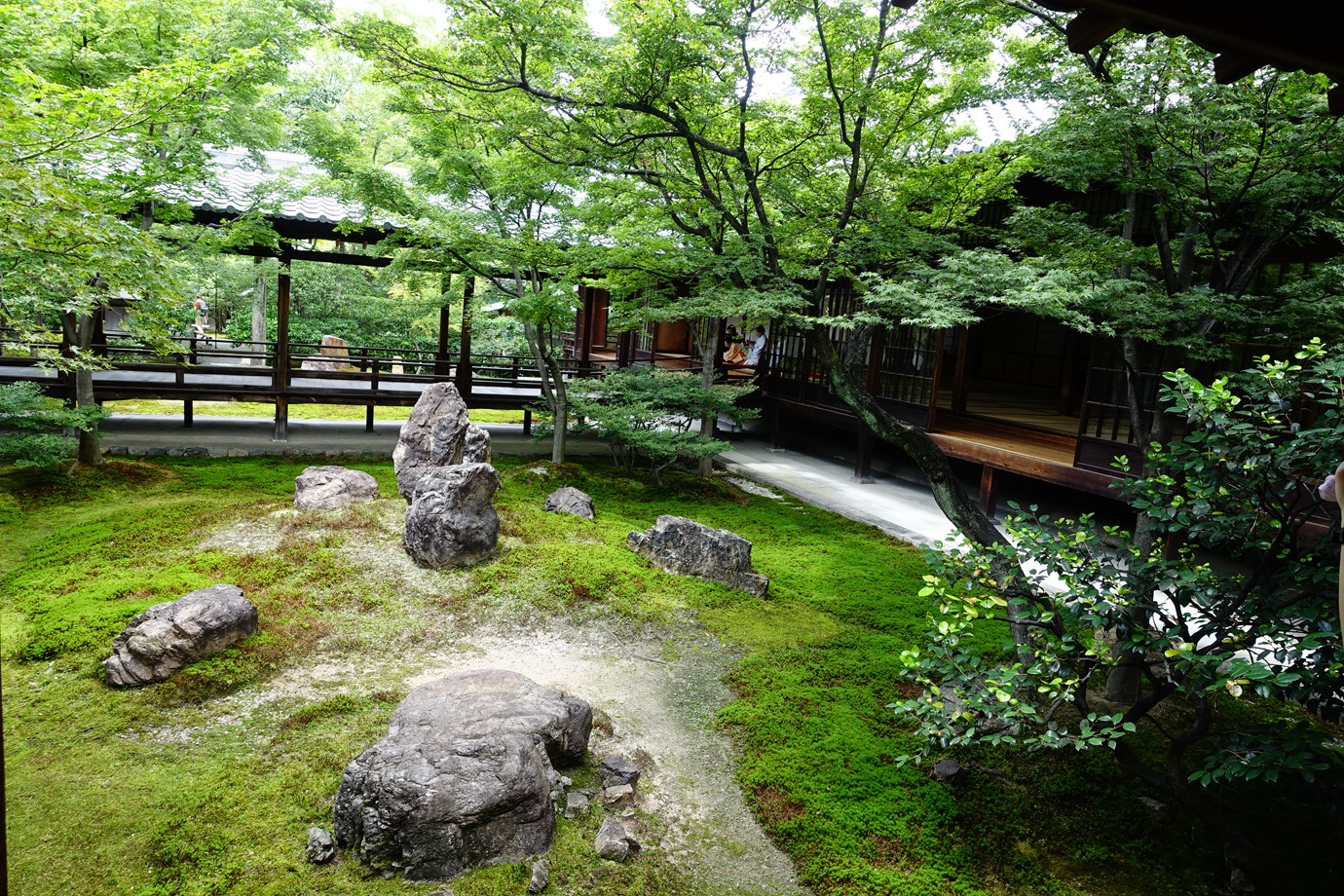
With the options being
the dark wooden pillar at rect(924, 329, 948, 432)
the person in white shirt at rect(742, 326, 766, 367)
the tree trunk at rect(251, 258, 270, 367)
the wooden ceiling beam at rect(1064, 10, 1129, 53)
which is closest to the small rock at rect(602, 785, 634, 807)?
the wooden ceiling beam at rect(1064, 10, 1129, 53)

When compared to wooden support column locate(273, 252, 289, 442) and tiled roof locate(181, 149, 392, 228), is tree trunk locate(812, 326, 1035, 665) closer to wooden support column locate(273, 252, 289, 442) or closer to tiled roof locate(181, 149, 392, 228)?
tiled roof locate(181, 149, 392, 228)

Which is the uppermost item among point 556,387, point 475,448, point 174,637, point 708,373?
point 708,373

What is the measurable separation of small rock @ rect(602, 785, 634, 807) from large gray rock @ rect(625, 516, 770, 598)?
13.1 ft

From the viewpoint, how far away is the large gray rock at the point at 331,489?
10062 mm

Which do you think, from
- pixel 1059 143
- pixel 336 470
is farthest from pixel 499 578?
pixel 1059 143

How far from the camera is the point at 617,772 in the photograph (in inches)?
209

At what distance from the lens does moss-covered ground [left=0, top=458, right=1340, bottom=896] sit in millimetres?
4492

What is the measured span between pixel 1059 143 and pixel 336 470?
911 centimetres

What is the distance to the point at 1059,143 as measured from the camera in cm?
648

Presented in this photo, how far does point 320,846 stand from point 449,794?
77cm

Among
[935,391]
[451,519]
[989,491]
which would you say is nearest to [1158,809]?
[451,519]

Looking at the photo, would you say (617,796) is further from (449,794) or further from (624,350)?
(624,350)

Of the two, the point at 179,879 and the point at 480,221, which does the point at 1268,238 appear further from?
the point at 480,221

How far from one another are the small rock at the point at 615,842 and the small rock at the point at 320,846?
1.47 m
